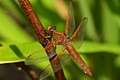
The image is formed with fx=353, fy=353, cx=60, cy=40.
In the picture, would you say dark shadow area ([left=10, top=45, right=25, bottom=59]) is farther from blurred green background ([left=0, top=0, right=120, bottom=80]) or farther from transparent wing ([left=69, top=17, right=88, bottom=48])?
blurred green background ([left=0, top=0, right=120, bottom=80])

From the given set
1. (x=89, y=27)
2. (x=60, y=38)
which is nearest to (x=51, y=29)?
(x=60, y=38)

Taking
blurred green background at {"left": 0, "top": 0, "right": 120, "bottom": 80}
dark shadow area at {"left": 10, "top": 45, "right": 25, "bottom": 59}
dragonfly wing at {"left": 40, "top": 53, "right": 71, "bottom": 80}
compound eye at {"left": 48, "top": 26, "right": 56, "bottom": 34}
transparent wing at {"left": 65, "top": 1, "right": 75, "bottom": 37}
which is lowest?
blurred green background at {"left": 0, "top": 0, "right": 120, "bottom": 80}

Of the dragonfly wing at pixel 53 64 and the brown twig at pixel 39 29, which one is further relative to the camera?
the dragonfly wing at pixel 53 64

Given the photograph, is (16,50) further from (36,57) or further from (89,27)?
(89,27)

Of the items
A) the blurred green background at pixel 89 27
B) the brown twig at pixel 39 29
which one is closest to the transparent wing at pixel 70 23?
the brown twig at pixel 39 29

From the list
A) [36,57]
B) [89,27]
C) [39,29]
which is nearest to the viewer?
[39,29]

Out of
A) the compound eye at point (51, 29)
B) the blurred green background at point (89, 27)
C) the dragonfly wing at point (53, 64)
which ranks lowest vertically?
the blurred green background at point (89, 27)

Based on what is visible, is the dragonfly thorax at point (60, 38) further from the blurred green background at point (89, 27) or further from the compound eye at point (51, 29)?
the blurred green background at point (89, 27)

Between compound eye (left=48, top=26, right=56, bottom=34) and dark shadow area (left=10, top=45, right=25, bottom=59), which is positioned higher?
compound eye (left=48, top=26, right=56, bottom=34)

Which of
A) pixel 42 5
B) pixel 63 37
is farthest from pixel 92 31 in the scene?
pixel 63 37

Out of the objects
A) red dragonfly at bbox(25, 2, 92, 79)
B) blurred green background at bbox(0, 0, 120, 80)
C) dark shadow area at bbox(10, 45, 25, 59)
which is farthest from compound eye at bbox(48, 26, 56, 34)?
blurred green background at bbox(0, 0, 120, 80)

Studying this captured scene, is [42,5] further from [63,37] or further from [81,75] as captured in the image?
[63,37]
